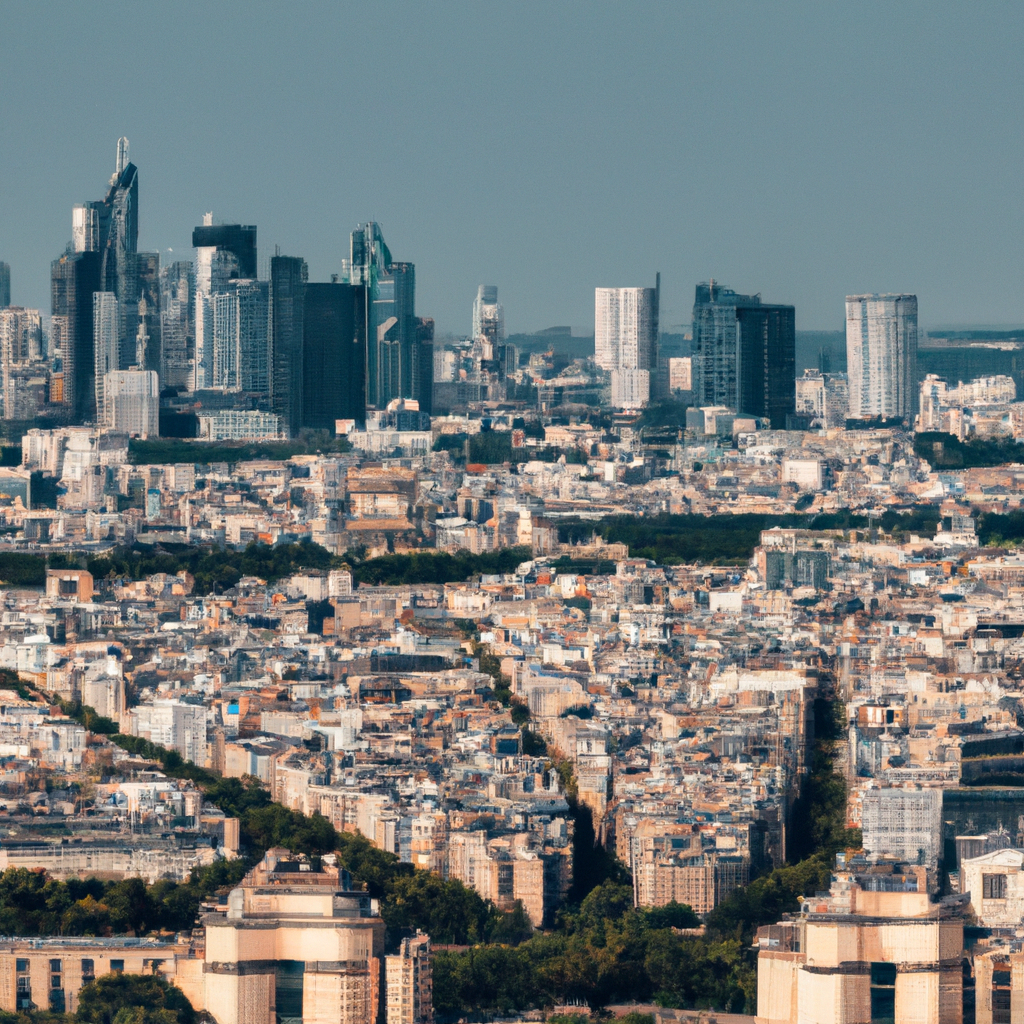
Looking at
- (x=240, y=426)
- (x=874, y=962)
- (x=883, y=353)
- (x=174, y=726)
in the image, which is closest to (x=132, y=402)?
(x=240, y=426)

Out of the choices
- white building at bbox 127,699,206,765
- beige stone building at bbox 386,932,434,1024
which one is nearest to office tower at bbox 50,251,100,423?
white building at bbox 127,699,206,765

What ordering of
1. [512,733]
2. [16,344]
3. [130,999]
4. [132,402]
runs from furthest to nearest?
1. [16,344]
2. [132,402]
3. [512,733]
4. [130,999]

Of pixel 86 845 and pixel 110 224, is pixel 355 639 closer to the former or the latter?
pixel 86 845

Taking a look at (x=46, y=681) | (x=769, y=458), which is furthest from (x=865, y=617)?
(x=769, y=458)

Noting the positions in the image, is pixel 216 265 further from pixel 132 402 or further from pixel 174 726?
pixel 174 726

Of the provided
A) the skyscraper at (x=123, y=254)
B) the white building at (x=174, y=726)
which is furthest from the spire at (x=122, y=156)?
the white building at (x=174, y=726)

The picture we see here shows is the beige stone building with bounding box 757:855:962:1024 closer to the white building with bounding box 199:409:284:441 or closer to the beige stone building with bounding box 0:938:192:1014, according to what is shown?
the beige stone building with bounding box 0:938:192:1014
